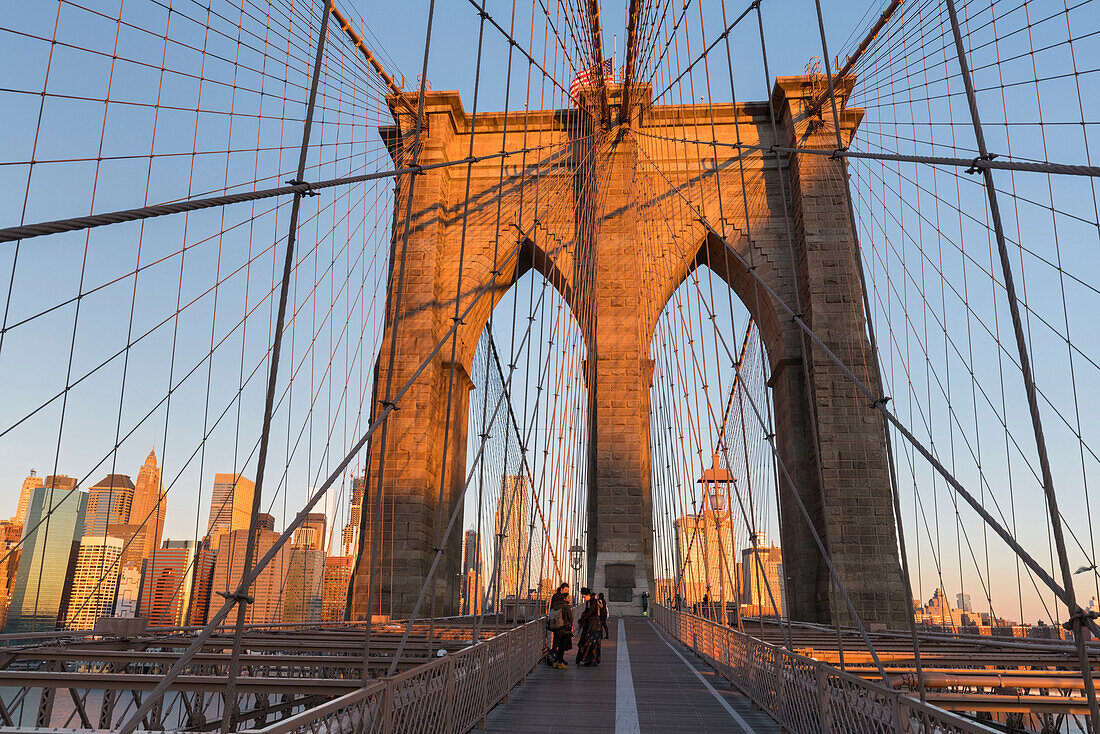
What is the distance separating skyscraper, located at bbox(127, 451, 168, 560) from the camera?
28.2ft

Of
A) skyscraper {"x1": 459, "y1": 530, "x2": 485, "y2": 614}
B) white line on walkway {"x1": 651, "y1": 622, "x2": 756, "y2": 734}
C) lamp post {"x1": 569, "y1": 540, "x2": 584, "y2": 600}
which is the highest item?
lamp post {"x1": 569, "y1": 540, "x2": 584, "y2": 600}

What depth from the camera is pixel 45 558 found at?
7.47 metres

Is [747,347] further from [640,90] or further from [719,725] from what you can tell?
[719,725]

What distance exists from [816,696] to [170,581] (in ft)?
30.3

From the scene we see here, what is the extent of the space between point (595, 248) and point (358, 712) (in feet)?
56.2

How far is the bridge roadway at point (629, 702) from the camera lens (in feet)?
17.9

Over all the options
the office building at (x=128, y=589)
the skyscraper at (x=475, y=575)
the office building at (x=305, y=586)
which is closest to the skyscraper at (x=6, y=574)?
the office building at (x=128, y=589)

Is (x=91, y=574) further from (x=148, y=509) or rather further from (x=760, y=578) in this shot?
(x=760, y=578)

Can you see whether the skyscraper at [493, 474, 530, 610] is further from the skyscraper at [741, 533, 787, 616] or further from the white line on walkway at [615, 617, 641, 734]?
the skyscraper at [741, 533, 787, 616]

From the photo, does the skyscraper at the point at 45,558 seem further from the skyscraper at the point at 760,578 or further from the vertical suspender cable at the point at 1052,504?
the vertical suspender cable at the point at 1052,504

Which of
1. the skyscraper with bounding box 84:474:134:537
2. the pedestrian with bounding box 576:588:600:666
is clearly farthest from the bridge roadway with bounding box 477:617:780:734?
the skyscraper with bounding box 84:474:134:537

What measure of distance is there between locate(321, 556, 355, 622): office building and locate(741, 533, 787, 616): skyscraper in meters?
7.86

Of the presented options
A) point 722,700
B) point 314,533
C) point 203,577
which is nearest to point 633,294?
point 314,533

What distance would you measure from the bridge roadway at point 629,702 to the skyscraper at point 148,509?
4.47 m
